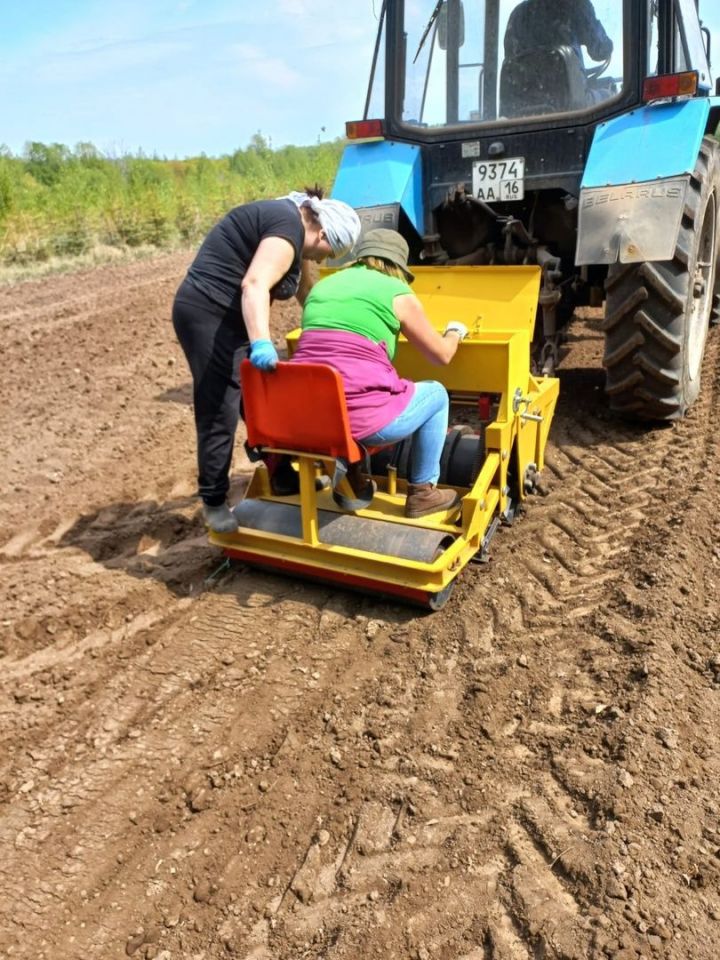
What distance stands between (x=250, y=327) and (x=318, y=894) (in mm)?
1919

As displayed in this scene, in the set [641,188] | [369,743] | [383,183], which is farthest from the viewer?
[383,183]

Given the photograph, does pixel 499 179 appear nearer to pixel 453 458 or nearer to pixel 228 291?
pixel 453 458

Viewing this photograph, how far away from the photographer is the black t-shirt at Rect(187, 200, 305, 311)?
128 inches

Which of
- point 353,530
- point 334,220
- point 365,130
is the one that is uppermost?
point 365,130

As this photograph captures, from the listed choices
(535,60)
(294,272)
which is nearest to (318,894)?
(294,272)

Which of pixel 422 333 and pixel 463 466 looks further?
pixel 463 466

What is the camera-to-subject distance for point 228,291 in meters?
3.32

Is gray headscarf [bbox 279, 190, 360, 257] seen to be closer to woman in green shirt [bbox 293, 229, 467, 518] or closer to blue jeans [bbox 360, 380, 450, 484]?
woman in green shirt [bbox 293, 229, 467, 518]

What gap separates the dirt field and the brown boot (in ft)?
1.08

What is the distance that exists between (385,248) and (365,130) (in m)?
2.02

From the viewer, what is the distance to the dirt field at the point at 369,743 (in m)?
1.94

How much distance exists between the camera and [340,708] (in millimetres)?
2693

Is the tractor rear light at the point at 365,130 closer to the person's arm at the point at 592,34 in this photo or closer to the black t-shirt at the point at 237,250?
the person's arm at the point at 592,34

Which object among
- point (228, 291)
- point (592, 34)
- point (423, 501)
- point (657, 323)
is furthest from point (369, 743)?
point (592, 34)
